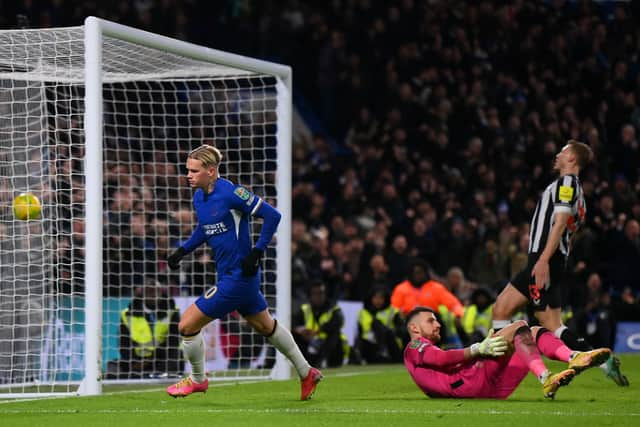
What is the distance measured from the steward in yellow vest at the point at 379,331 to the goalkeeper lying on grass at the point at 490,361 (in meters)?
6.48

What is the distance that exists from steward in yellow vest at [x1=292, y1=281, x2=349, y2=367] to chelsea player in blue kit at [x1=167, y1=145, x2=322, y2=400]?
18.5ft

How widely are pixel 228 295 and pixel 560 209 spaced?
8.55 ft

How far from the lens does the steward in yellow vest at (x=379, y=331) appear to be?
623 inches

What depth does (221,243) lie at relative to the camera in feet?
30.7

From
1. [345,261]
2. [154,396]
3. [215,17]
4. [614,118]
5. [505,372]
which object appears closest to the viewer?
[505,372]

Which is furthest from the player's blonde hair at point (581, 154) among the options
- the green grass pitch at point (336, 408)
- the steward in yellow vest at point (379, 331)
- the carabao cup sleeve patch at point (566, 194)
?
the steward in yellow vest at point (379, 331)

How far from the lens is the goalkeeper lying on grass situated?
28.7 ft

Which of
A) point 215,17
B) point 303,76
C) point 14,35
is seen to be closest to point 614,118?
point 303,76

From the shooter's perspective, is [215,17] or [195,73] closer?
[195,73]

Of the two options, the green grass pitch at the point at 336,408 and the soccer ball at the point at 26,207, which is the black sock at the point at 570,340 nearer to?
the green grass pitch at the point at 336,408

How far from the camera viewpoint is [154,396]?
10.2 metres

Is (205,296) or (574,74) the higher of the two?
(574,74)

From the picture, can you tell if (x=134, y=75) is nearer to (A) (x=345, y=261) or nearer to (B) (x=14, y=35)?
(B) (x=14, y=35)

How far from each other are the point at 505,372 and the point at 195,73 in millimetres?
5143
